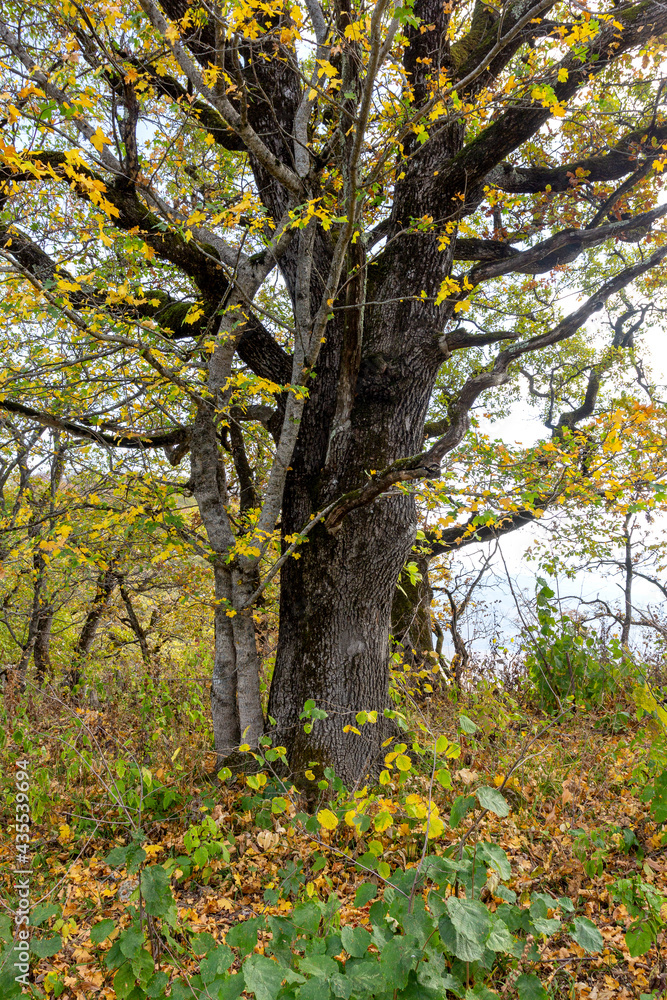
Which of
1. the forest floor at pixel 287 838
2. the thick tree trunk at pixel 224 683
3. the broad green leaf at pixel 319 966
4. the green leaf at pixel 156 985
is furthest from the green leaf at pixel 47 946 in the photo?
the thick tree trunk at pixel 224 683

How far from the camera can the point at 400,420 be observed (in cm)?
454

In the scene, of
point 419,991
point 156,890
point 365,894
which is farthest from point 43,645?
point 419,991

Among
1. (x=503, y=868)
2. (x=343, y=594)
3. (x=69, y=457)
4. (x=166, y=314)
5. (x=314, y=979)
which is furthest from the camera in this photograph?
(x=166, y=314)

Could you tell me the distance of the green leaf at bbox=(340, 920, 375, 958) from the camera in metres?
1.66

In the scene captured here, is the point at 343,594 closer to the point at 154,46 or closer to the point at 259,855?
the point at 259,855

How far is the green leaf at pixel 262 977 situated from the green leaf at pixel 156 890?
1.89 ft

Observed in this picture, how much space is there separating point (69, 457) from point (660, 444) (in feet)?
18.2

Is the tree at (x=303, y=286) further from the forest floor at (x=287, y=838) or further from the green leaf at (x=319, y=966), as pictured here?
the green leaf at (x=319, y=966)

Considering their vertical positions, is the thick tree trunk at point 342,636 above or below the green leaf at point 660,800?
above

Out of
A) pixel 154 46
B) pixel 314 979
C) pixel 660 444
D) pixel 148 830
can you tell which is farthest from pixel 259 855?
pixel 154 46

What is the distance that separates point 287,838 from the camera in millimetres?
3283

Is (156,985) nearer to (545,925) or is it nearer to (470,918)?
(470,918)

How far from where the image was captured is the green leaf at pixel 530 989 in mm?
1645

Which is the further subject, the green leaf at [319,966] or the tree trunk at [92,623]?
the tree trunk at [92,623]
